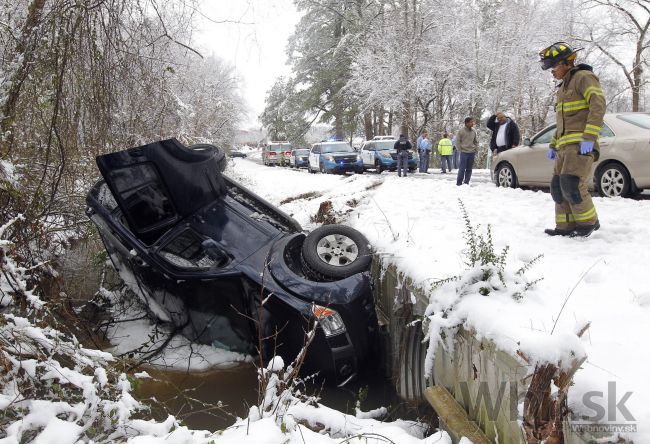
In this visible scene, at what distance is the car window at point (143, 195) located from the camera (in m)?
4.47

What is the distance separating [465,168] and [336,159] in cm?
963

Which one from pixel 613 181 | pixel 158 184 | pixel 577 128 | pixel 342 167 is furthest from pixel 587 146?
pixel 342 167

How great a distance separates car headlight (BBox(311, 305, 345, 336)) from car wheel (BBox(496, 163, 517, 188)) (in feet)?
22.3

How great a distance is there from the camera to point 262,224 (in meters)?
4.77

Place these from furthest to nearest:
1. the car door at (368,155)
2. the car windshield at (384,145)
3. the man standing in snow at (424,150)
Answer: the car door at (368,155)
the car windshield at (384,145)
the man standing in snow at (424,150)

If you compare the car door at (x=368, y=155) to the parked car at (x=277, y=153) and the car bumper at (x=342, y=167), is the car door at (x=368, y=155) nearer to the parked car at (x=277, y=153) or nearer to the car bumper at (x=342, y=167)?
the car bumper at (x=342, y=167)

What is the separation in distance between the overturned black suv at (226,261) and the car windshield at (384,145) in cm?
1496

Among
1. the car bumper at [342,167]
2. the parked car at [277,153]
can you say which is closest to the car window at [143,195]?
the car bumper at [342,167]

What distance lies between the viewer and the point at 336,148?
20.7m

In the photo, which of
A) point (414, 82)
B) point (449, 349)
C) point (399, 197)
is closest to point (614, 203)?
point (399, 197)

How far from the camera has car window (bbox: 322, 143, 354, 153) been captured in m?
20.5

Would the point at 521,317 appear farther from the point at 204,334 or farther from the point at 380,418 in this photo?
the point at 204,334

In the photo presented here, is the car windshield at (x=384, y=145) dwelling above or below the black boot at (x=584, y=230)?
above

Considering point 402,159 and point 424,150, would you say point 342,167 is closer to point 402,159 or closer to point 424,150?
point 424,150
